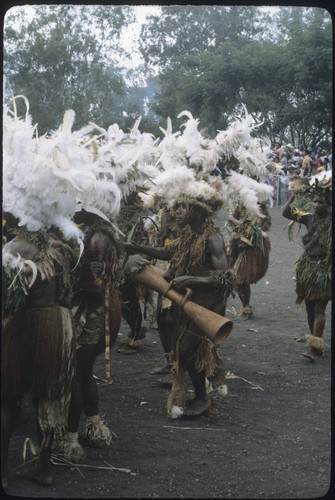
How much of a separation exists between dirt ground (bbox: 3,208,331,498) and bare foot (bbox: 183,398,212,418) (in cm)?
6

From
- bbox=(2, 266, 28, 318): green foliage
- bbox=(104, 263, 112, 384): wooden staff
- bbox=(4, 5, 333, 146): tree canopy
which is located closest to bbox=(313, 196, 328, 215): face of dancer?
bbox=(104, 263, 112, 384): wooden staff

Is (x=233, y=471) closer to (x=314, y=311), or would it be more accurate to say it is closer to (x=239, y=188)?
(x=239, y=188)

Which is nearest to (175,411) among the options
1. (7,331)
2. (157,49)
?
(7,331)

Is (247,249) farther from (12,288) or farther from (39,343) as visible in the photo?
(12,288)

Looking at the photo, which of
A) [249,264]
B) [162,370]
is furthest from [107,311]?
[249,264]

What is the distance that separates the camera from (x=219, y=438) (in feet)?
15.7

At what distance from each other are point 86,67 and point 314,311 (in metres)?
27.6

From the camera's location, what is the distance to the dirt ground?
3.99 m

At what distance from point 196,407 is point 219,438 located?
0.44 meters

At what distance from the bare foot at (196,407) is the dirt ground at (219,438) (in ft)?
0.19

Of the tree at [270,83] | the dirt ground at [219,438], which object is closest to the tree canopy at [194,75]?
the tree at [270,83]

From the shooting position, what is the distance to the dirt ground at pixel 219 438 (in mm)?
3988

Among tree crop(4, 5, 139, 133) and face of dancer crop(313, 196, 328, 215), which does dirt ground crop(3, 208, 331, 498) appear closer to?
face of dancer crop(313, 196, 328, 215)

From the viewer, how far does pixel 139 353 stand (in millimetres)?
7066
